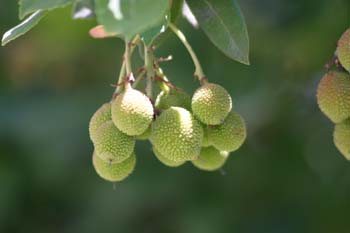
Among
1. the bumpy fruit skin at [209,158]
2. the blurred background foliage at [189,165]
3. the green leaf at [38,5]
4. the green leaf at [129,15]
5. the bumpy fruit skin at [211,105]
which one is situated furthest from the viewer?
the blurred background foliage at [189,165]

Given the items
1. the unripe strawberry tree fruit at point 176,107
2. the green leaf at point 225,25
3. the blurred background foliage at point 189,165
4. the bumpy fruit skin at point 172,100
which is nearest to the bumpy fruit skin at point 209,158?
the unripe strawberry tree fruit at point 176,107

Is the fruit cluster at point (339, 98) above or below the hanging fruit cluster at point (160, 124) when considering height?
below

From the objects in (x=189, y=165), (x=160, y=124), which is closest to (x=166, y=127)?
(x=160, y=124)

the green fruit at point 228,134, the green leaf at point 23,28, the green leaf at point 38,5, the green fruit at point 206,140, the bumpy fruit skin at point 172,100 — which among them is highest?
the green leaf at point 38,5

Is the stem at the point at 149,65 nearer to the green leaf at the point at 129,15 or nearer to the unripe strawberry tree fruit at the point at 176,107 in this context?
the unripe strawberry tree fruit at the point at 176,107

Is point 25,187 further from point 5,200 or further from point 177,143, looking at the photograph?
point 177,143

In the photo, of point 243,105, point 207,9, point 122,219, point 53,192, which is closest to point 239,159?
point 243,105

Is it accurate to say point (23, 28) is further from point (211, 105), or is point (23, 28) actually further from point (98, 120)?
point (211, 105)

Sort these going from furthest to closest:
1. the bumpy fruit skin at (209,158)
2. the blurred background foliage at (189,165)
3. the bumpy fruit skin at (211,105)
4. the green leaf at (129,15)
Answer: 1. the blurred background foliage at (189,165)
2. the bumpy fruit skin at (209,158)
3. the bumpy fruit skin at (211,105)
4. the green leaf at (129,15)

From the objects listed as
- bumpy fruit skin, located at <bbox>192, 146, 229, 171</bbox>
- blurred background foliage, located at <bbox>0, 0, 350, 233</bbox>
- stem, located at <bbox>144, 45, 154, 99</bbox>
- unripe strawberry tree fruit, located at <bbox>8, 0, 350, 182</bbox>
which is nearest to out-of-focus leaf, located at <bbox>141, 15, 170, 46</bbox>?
unripe strawberry tree fruit, located at <bbox>8, 0, 350, 182</bbox>
